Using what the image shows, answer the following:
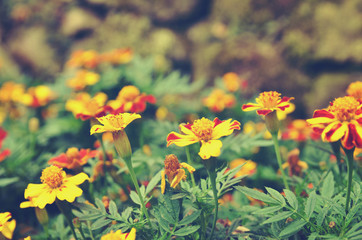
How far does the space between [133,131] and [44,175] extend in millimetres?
769

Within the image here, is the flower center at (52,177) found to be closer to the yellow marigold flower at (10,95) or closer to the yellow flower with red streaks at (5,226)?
the yellow flower with red streaks at (5,226)

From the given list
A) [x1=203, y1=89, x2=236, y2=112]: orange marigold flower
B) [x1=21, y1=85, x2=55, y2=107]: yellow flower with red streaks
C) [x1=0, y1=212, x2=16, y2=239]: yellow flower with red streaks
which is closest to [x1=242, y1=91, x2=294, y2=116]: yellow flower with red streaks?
[x1=0, y1=212, x2=16, y2=239]: yellow flower with red streaks

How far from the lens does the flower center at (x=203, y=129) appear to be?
0.72m

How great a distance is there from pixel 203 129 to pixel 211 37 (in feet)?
7.62

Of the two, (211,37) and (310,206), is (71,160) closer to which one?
(310,206)

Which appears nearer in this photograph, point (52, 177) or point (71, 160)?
point (52, 177)

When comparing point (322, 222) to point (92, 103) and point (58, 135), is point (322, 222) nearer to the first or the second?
point (92, 103)

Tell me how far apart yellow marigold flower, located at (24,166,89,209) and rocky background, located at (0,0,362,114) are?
188cm

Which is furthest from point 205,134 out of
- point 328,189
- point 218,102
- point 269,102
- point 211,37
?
point 211,37

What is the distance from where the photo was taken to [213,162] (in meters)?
0.70

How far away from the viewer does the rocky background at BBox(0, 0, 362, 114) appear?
2.43 m

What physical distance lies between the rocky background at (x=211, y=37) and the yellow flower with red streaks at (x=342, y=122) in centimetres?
178

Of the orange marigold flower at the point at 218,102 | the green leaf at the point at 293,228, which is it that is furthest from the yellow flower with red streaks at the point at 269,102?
the orange marigold flower at the point at 218,102

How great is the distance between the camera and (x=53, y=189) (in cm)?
78
